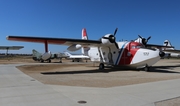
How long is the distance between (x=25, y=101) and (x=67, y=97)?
1.43 metres

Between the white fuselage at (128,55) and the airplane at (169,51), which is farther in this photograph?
the airplane at (169,51)

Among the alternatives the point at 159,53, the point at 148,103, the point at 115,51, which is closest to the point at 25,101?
the point at 148,103

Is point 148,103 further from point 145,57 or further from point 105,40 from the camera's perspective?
point 105,40

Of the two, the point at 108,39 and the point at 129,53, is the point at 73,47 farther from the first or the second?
the point at 129,53

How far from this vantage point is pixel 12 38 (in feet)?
54.6

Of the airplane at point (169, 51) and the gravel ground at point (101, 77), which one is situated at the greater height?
the airplane at point (169, 51)

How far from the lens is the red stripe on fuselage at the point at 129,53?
19.2 metres

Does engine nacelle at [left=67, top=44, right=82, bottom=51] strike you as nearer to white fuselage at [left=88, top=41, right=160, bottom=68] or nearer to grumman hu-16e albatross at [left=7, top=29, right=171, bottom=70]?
grumman hu-16e albatross at [left=7, top=29, right=171, bottom=70]

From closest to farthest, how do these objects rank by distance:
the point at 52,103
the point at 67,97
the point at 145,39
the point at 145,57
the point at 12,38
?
the point at 52,103 < the point at 67,97 < the point at 12,38 < the point at 145,57 < the point at 145,39

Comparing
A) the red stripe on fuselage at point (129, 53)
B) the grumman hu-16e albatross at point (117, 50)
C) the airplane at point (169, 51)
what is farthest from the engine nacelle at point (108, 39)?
the airplane at point (169, 51)

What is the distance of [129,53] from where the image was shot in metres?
19.4

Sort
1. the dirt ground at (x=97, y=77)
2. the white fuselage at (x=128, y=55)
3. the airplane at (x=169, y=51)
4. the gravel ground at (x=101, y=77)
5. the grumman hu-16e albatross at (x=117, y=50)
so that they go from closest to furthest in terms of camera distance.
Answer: the gravel ground at (x=101, y=77) < the dirt ground at (x=97, y=77) < the grumman hu-16e albatross at (x=117, y=50) < the white fuselage at (x=128, y=55) < the airplane at (x=169, y=51)

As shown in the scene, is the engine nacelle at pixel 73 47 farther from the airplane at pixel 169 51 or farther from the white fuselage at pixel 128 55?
the airplane at pixel 169 51

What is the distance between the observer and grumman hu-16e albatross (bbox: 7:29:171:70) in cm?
1738
